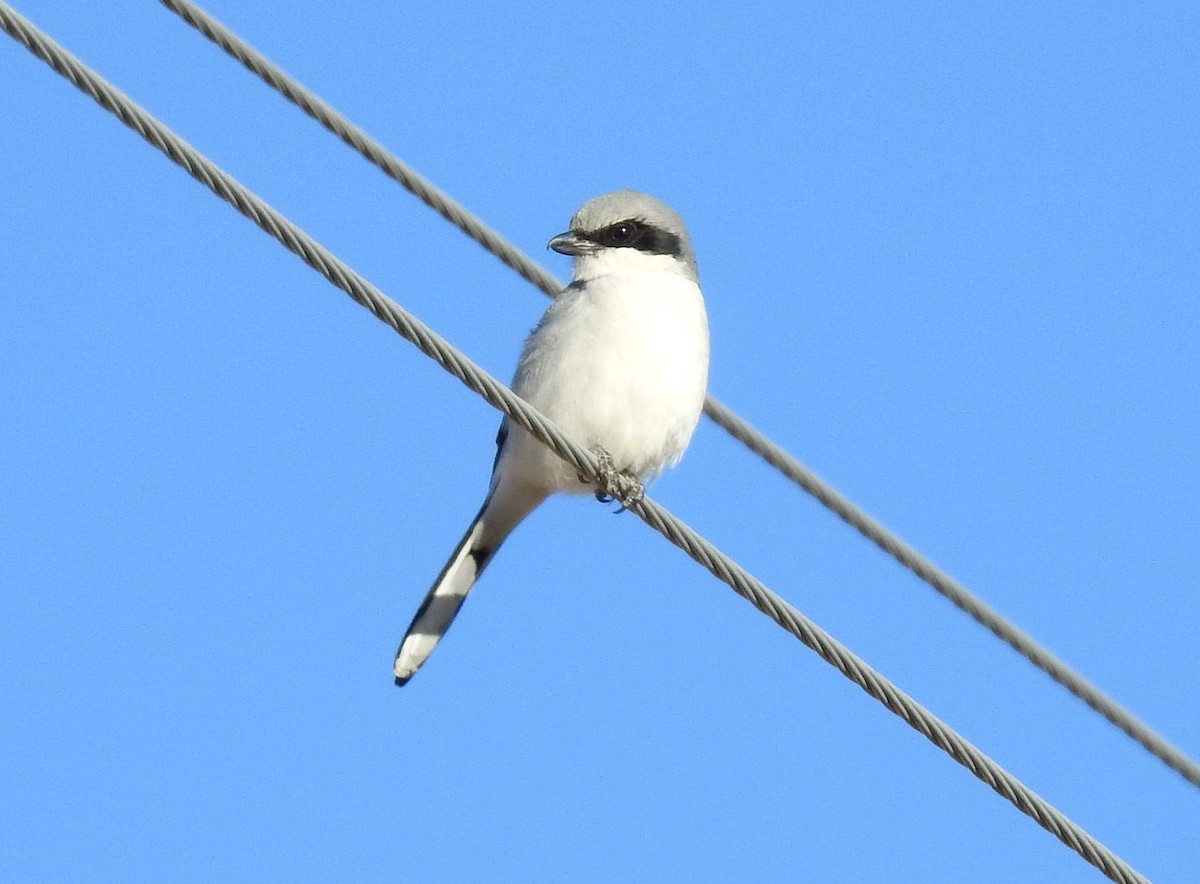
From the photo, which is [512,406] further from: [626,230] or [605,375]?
[626,230]

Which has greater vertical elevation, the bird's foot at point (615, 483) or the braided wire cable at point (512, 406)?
the bird's foot at point (615, 483)

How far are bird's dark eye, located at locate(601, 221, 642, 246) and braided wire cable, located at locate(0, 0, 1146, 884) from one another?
2027 millimetres

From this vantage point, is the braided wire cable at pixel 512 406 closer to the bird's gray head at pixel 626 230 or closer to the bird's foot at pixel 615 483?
the bird's foot at pixel 615 483

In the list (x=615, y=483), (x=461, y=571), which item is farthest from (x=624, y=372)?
(x=461, y=571)

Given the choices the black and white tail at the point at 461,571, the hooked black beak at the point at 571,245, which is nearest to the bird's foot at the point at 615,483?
the black and white tail at the point at 461,571

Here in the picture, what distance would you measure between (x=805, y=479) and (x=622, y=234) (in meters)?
1.34

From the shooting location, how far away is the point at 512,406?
4.30 metres

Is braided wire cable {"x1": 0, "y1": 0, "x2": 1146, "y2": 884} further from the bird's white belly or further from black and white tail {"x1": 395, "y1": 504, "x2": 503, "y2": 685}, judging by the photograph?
black and white tail {"x1": 395, "y1": 504, "x2": 503, "y2": 685}

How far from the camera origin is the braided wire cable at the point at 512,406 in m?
3.88

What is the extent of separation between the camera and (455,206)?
18.9ft

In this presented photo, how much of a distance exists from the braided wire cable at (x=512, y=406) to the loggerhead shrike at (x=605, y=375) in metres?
1.27

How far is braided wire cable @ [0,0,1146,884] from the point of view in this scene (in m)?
3.88

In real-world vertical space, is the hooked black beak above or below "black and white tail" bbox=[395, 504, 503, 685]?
above

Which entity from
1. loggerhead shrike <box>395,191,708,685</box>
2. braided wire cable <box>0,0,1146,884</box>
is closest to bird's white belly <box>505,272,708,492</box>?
loggerhead shrike <box>395,191,708,685</box>
